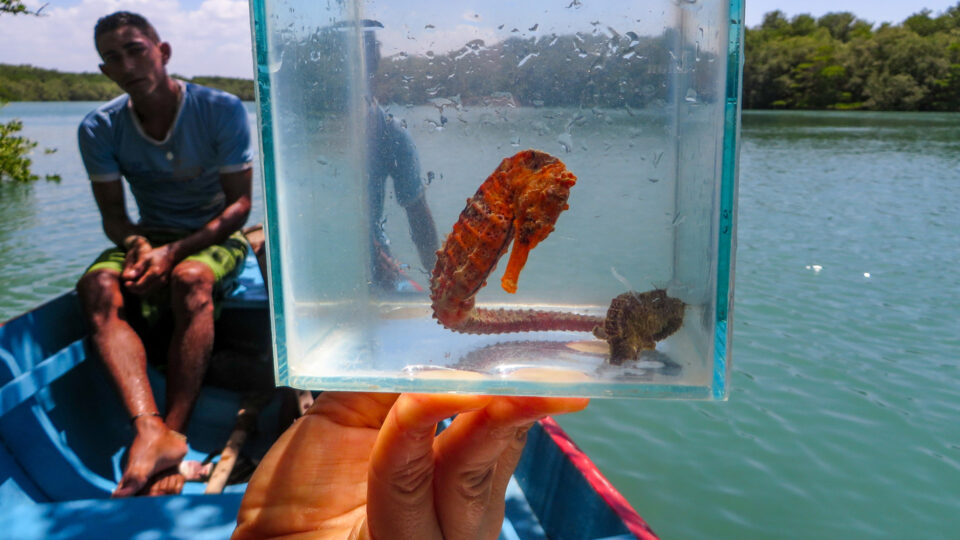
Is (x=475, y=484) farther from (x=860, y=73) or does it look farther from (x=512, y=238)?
(x=860, y=73)

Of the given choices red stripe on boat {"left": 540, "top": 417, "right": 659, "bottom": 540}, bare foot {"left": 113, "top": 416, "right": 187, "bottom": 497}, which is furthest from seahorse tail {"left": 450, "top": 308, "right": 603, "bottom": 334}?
bare foot {"left": 113, "top": 416, "right": 187, "bottom": 497}

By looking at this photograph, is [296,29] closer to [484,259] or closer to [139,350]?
[484,259]

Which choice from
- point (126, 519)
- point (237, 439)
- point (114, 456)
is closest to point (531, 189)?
point (126, 519)

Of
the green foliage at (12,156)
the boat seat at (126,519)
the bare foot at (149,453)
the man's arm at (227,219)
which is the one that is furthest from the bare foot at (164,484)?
the green foliage at (12,156)

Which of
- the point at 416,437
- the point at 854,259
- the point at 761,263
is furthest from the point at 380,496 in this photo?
the point at 854,259

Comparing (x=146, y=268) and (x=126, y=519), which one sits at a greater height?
(x=146, y=268)

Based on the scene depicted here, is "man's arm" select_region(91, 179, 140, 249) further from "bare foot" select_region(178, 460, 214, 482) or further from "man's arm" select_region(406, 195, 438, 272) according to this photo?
"man's arm" select_region(406, 195, 438, 272)
